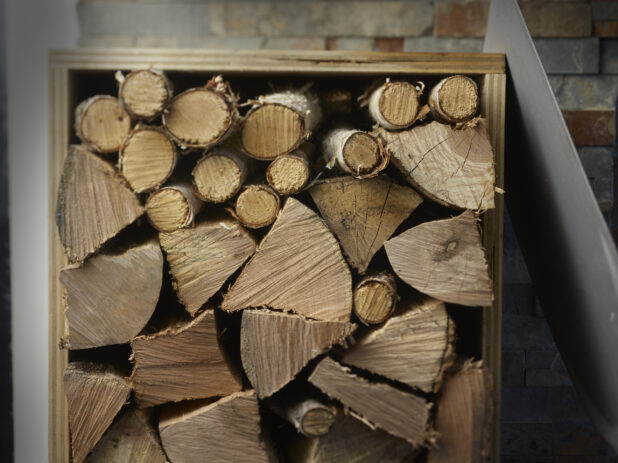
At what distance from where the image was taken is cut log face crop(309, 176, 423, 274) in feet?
2.82

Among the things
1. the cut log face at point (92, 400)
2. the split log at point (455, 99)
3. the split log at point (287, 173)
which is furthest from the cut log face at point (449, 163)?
the cut log face at point (92, 400)

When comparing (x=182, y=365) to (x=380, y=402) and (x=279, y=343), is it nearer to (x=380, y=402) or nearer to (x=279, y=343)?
(x=279, y=343)

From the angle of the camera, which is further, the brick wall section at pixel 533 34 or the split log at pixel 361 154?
the brick wall section at pixel 533 34

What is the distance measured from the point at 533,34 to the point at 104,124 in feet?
3.82

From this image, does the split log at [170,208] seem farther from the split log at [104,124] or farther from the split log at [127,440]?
the split log at [127,440]

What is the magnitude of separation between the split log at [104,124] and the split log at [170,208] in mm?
125

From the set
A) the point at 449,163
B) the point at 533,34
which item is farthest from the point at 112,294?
the point at 533,34

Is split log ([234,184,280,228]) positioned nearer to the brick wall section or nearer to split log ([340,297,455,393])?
split log ([340,297,455,393])

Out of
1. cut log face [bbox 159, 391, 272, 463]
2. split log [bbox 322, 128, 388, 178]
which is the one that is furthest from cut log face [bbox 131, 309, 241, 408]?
split log [bbox 322, 128, 388, 178]

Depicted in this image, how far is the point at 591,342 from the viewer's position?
2.96 feet

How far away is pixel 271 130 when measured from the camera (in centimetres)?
83

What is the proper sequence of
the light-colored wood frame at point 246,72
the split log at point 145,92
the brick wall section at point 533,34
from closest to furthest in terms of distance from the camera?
1. the split log at point 145,92
2. the light-colored wood frame at point 246,72
3. the brick wall section at point 533,34

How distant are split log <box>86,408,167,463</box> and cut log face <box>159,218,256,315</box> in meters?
0.26

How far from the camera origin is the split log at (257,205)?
831 millimetres
